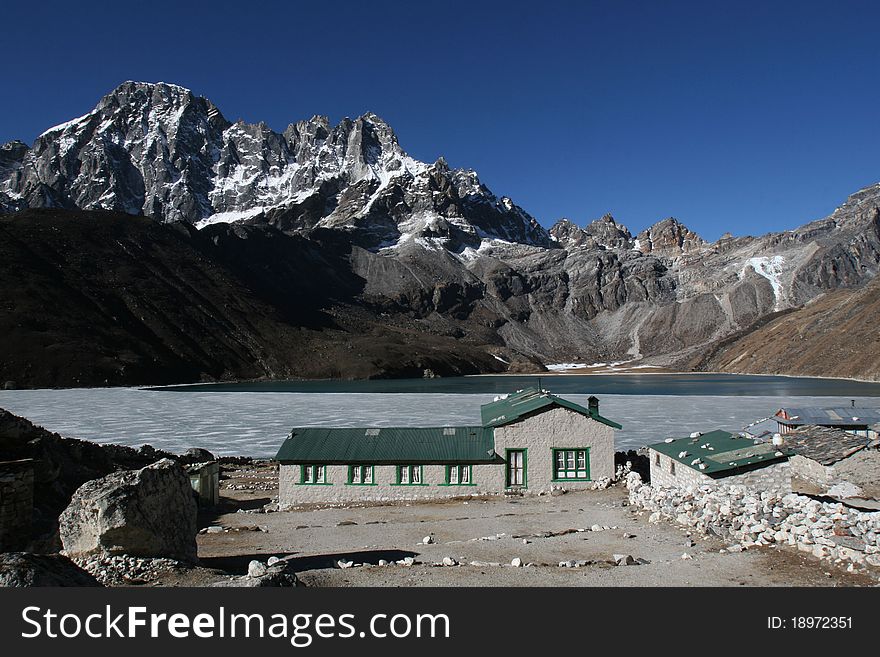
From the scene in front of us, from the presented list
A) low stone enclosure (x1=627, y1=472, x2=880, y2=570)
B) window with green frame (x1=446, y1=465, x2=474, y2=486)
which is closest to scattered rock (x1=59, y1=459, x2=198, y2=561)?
low stone enclosure (x1=627, y1=472, x2=880, y2=570)

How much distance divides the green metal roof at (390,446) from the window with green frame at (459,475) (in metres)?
0.33

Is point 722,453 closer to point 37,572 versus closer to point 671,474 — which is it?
point 671,474

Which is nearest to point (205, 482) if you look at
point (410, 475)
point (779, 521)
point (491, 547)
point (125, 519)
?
point (410, 475)

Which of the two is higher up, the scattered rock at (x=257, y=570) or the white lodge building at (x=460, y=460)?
the scattered rock at (x=257, y=570)

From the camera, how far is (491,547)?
17.7 meters

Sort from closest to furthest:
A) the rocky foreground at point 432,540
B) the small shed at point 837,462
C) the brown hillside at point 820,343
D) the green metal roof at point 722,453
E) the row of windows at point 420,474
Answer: the rocky foreground at point 432,540
the small shed at point 837,462
the green metal roof at point 722,453
the row of windows at point 420,474
the brown hillside at point 820,343

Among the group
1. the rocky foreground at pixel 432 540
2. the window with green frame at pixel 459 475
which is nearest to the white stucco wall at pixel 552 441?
the window with green frame at pixel 459 475

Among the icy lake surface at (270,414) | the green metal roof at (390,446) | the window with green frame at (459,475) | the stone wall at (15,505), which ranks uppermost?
the stone wall at (15,505)

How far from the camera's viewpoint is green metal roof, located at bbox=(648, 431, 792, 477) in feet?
75.9

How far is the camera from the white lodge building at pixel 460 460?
27609 millimetres

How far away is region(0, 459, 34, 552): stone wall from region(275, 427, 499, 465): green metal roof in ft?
41.0

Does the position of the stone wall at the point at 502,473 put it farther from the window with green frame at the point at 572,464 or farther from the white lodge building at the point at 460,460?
the window with green frame at the point at 572,464

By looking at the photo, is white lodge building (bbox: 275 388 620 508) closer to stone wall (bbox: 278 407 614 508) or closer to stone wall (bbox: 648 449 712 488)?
stone wall (bbox: 278 407 614 508)

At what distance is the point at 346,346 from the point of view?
179500mm
